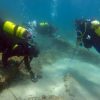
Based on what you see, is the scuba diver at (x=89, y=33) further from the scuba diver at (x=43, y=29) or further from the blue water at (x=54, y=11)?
the blue water at (x=54, y=11)

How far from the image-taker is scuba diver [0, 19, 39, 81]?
18.6ft

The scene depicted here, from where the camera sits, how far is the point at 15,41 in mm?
5926

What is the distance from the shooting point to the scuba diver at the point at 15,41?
568 centimetres

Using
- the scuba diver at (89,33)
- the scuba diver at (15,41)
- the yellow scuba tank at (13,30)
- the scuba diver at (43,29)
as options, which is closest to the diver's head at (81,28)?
the scuba diver at (89,33)

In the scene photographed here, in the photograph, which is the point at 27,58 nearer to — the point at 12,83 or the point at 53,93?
the point at 12,83

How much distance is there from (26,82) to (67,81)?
3.64ft

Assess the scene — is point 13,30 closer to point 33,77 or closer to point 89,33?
point 33,77

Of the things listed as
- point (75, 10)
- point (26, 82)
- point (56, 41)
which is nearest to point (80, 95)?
point (26, 82)

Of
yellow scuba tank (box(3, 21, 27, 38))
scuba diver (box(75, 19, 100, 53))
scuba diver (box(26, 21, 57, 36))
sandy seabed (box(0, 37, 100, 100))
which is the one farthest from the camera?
scuba diver (box(26, 21, 57, 36))

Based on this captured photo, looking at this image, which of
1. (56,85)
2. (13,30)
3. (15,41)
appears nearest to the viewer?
(13,30)

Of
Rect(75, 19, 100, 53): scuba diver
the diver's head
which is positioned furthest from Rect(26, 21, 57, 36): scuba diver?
Rect(75, 19, 100, 53): scuba diver

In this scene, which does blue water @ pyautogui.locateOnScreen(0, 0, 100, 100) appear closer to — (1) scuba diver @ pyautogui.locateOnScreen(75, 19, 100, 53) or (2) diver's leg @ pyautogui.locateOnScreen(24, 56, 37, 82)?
(1) scuba diver @ pyautogui.locateOnScreen(75, 19, 100, 53)

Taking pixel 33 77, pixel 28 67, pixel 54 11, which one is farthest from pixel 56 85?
pixel 54 11

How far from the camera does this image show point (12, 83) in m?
5.84
